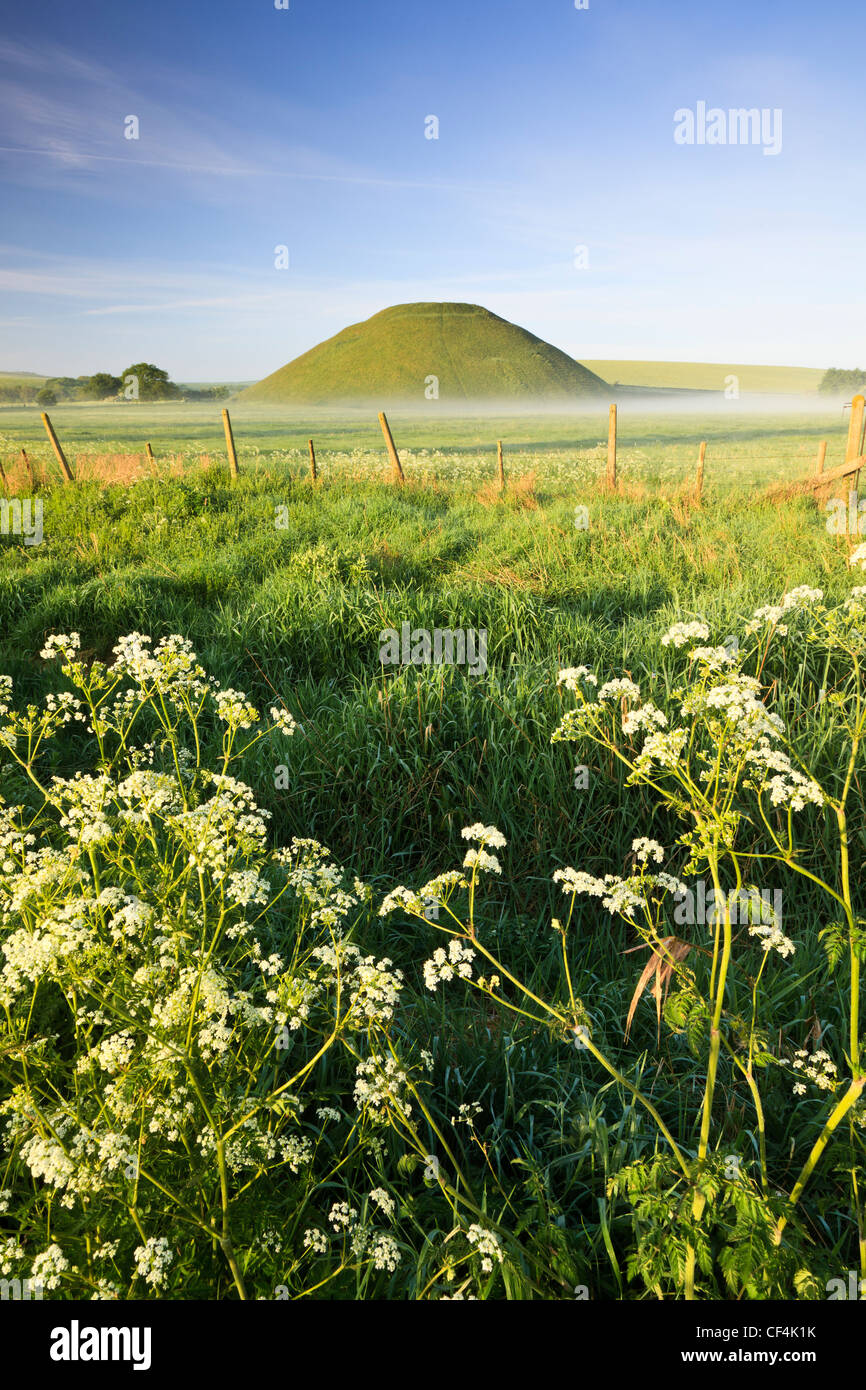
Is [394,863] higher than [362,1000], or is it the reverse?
[362,1000]

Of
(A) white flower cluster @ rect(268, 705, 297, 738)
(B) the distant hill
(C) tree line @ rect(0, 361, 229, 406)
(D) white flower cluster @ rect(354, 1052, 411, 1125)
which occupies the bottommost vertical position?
(D) white flower cluster @ rect(354, 1052, 411, 1125)

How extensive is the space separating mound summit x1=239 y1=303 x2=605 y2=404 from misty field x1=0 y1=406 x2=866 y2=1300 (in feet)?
355

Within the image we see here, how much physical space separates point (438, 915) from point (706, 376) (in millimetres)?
176994

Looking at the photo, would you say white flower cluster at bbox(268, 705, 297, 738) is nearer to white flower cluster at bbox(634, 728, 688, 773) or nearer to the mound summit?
white flower cluster at bbox(634, 728, 688, 773)

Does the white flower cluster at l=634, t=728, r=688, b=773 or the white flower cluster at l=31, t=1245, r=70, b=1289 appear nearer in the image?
the white flower cluster at l=31, t=1245, r=70, b=1289

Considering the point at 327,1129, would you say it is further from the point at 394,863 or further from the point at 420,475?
the point at 420,475

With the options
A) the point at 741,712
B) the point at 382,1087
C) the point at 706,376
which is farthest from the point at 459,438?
the point at 706,376

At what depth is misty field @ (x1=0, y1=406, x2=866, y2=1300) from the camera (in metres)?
2.01

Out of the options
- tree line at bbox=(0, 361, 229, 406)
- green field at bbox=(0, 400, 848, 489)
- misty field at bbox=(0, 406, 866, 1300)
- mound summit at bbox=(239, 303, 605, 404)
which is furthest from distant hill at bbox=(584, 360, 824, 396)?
misty field at bbox=(0, 406, 866, 1300)

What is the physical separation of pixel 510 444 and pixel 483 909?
171ft

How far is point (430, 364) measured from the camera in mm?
117938

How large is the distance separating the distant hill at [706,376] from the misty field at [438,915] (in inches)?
5797
